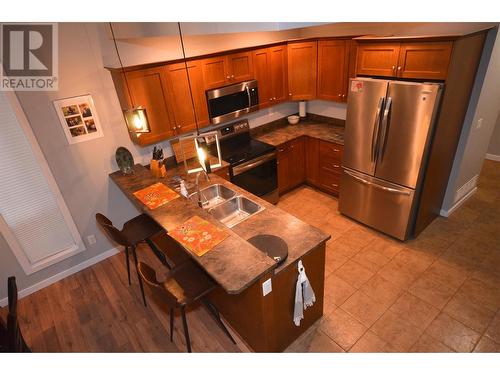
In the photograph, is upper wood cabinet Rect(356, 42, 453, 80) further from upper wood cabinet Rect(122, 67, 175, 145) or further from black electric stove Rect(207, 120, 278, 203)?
upper wood cabinet Rect(122, 67, 175, 145)

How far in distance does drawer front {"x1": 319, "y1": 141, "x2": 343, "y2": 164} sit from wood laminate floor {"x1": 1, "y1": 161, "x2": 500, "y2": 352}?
1.04 metres

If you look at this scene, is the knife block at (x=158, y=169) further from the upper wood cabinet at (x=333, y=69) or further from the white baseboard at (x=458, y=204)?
the white baseboard at (x=458, y=204)

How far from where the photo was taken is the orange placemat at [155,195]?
112 inches

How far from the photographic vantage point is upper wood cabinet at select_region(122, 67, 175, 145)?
3109 millimetres

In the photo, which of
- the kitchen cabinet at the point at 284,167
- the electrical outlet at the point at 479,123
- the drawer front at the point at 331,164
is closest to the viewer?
the electrical outlet at the point at 479,123

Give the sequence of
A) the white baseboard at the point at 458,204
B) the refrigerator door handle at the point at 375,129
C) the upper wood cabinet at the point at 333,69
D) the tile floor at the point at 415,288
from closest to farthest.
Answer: the tile floor at the point at 415,288, the refrigerator door handle at the point at 375,129, the upper wood cabinet at the point at 333,69, the white baseboard at the point at 458,204

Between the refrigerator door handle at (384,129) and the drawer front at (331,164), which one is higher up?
the refrigerator door handle at (384,129)

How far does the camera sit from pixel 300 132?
4.66m

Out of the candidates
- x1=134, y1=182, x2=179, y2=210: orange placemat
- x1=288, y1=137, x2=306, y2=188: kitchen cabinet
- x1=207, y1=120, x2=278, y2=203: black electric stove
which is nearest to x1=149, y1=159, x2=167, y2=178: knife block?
x1=134, y1=182, x2=179, y2=210: orange placemat

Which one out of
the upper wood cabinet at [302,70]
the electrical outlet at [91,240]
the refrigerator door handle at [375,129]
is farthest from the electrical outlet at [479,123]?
the electrical outlet at [91,240]

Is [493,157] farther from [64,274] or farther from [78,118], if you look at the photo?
[64,274]

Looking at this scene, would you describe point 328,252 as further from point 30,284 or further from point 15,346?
point 30,284

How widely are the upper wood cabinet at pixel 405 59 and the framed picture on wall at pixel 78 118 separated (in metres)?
3.13

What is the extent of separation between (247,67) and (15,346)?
3692 mm
